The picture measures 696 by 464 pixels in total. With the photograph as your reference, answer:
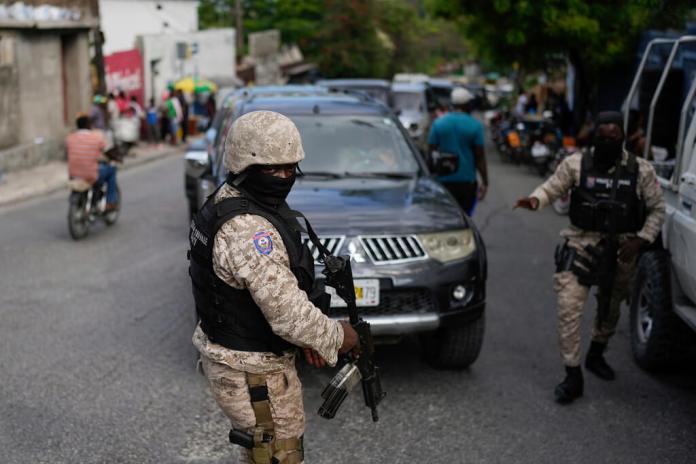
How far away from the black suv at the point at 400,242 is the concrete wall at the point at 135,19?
24671mm

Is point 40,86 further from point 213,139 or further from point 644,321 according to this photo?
point 644,321

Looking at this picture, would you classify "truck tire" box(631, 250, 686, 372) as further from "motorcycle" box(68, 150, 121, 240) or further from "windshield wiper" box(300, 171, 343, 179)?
"motorcycle" box(68, 150, 121, 240)

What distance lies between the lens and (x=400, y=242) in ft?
18.7

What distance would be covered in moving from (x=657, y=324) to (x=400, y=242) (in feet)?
5.76

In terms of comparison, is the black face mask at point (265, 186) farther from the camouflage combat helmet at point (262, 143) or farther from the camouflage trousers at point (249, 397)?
the camouflage trousers at point (249, 397)

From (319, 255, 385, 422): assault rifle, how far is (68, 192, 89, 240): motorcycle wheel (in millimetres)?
7851

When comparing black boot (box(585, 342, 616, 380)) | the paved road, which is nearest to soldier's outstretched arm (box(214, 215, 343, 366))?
the paved road

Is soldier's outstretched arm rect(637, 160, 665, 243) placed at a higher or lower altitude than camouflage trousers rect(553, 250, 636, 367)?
higher

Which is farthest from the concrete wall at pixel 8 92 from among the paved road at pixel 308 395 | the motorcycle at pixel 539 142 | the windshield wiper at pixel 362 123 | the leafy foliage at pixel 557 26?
the windshield wiper at pixel 362 123

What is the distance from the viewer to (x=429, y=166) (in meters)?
7.61

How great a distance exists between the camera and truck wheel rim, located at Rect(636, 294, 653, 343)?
614 cm

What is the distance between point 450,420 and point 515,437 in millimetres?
419

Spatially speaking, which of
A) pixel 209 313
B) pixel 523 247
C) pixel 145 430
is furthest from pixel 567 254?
pixel 523 247

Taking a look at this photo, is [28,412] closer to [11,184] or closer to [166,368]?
[166,368]
